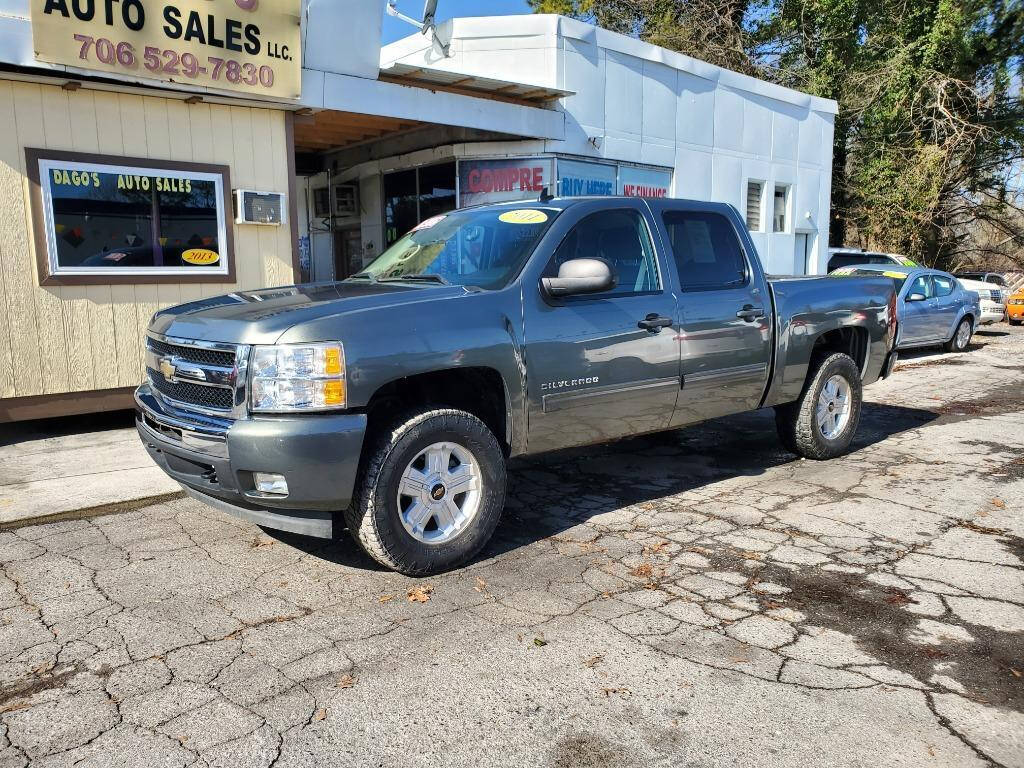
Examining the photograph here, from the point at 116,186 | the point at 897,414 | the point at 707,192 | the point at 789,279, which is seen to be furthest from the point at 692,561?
the point at 707,192

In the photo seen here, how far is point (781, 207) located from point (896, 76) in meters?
10.7

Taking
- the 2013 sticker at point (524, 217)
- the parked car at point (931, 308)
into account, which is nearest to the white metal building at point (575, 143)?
the parked car at point (931, 308)

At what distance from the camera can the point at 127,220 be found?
8180 millimetres

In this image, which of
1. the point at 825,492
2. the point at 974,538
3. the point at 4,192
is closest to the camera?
the point at 974,538

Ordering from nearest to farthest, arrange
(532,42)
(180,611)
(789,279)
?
(180,611) → (789,279) → (532,42)

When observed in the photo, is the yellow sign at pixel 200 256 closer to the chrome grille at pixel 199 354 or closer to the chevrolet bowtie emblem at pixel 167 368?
the chrome grille at pixel 199 354

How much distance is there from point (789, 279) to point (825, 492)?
1723 mm

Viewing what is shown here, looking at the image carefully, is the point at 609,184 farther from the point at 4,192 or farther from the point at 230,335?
the point at 230,335

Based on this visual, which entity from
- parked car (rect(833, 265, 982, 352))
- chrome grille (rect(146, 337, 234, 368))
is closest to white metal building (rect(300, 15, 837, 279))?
parked car (rect(833, 265, 982, 352))

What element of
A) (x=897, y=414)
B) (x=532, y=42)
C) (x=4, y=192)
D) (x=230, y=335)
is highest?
(x=532, y=42)

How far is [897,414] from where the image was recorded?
9.08 metres

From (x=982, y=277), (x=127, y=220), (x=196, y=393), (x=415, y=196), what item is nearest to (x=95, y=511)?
(x=196, y=393)

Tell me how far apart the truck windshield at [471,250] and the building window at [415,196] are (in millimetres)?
8166

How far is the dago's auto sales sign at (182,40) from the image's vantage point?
23.5 feet
